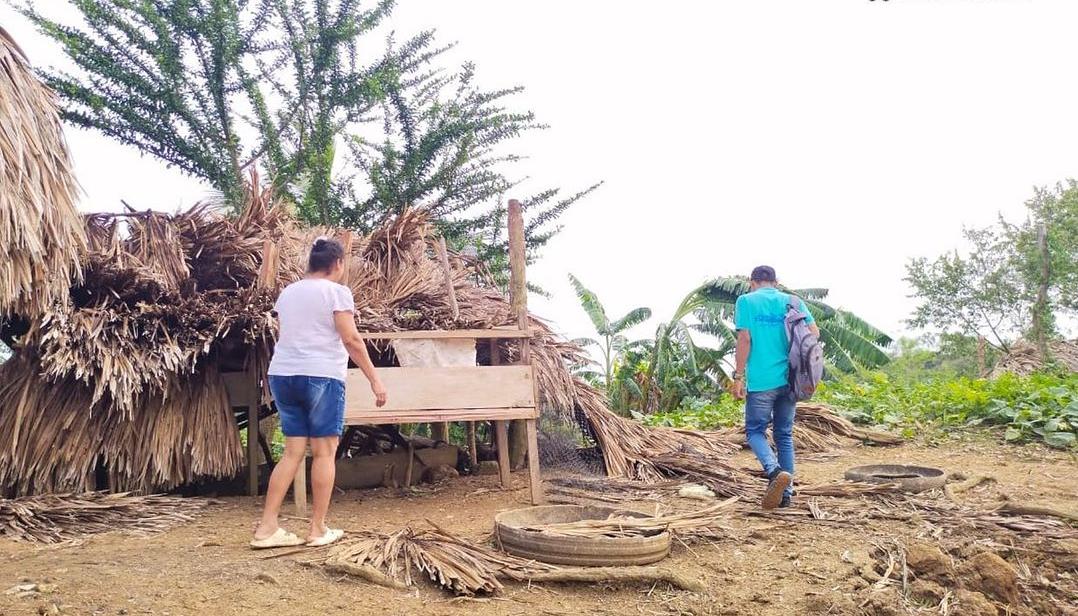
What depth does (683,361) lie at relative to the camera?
14.0m

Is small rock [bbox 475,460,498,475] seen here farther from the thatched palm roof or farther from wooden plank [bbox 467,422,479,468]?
the thatched palm roof

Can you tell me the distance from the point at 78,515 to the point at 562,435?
4110 millimetres

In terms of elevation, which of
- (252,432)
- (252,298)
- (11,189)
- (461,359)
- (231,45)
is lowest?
(252,432)

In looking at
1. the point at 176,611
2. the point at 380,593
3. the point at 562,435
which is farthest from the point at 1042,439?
the point at 176,611

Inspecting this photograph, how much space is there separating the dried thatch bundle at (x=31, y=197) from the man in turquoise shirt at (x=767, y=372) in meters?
4.43

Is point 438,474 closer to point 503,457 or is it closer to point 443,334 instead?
point 503,457

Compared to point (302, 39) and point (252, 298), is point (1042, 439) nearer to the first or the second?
point (252, 298)

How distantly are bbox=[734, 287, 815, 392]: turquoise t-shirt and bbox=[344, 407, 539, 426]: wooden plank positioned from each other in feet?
5.15

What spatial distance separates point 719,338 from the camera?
47.0 ft

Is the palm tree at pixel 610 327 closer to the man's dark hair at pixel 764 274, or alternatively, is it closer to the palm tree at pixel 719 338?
the palm tree at pixel 719 338

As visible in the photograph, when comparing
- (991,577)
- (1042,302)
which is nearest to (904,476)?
(991,577)

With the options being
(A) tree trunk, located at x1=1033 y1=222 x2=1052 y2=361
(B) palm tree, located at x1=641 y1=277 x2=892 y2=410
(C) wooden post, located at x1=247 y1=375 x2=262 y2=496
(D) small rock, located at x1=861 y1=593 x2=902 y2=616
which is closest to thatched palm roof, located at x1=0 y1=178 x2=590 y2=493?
(C) wooden post, located at x1=247 y1=375 x2=262 y2=496

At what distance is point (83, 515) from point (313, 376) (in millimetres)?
2225

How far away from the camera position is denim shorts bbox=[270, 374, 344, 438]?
4.44 metres
